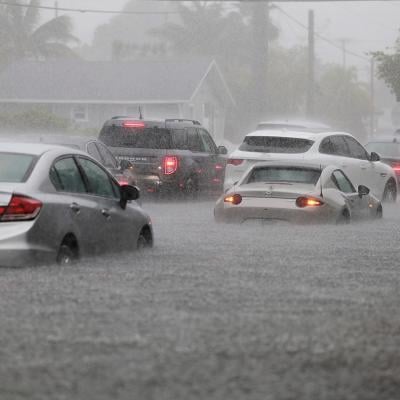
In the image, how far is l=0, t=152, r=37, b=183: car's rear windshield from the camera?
42.1 ft

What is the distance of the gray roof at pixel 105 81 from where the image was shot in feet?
219

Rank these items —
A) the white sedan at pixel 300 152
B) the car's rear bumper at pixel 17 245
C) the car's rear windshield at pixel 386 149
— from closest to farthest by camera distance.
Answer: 1. the car's rear bumper at pixel 17 245
2. the white sedan at pixel 300 152
3. the car's rear windshield at pixel 386 149

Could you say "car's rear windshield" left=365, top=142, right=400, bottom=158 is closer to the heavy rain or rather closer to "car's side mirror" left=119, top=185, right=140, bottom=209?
the heavy rain

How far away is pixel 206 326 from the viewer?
31.0 feet

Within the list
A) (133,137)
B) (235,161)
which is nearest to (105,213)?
(235,161)

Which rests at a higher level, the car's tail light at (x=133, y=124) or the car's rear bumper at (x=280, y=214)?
the car's tail light at (x=133, y=124)

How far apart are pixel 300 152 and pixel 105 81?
44.1m

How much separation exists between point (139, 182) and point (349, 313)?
17447 mm

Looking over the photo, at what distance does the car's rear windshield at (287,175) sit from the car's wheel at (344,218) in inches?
25.8

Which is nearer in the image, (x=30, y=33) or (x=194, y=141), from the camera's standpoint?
(x=194, y=141)

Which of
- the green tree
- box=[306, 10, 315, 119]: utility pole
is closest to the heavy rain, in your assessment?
the green tree

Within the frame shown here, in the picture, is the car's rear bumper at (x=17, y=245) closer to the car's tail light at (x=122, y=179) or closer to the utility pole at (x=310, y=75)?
the car's tail light at (x=122, y=179)

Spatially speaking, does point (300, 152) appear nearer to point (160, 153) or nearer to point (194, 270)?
point (160, 153)

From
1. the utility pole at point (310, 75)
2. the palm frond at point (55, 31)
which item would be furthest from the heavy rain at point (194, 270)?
the palm frond at point (55, 31)
